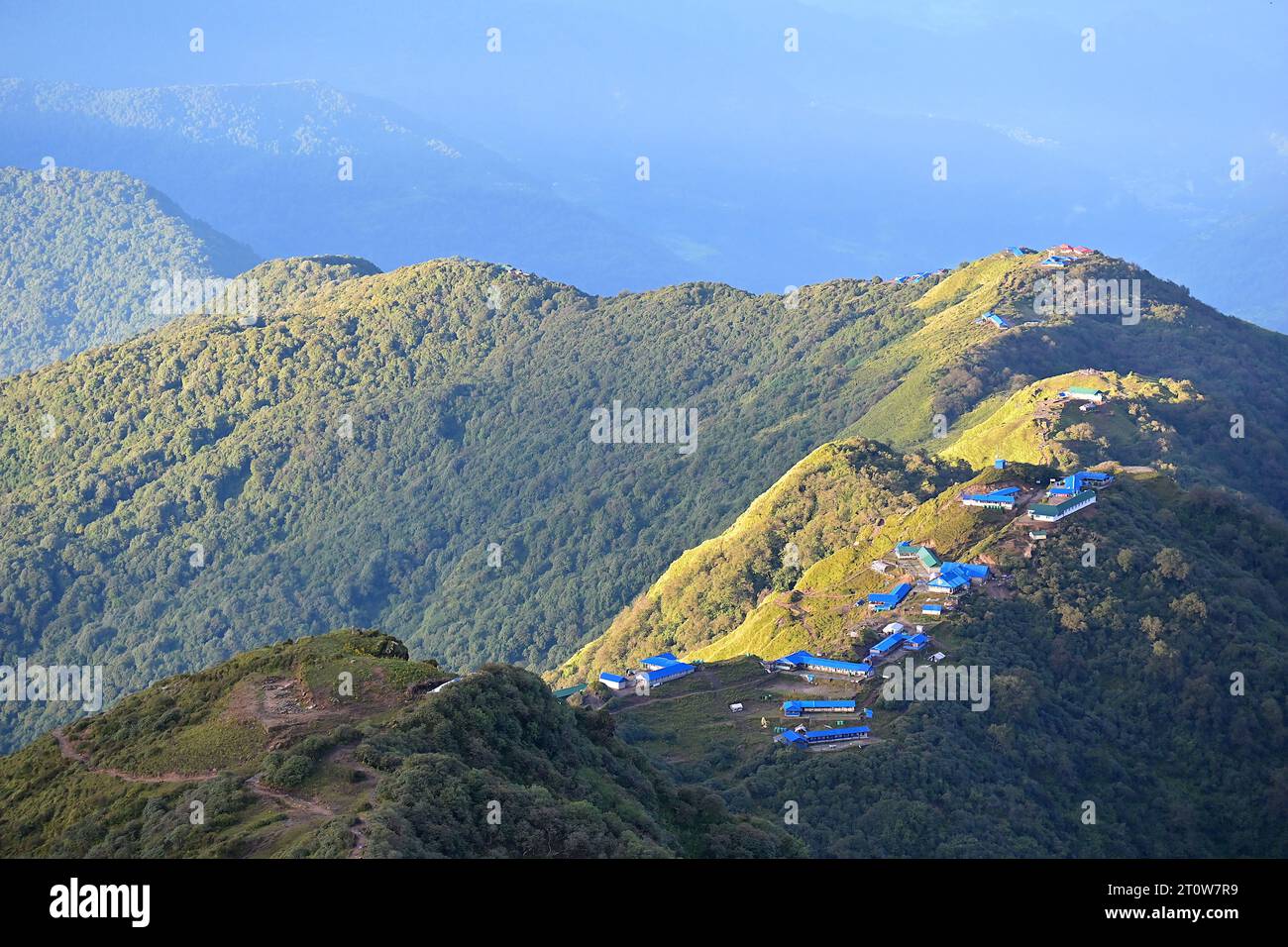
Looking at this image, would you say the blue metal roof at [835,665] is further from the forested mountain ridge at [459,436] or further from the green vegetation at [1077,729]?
the forested mountain ridge at [459,436]

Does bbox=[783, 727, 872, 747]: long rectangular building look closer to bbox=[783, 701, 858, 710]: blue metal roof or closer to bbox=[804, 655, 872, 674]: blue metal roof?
bbox=[783, 701, 858, 710]: blue metal roof


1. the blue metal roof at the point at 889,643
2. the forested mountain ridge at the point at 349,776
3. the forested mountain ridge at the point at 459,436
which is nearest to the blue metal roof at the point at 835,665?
the blue metal roof at the point at 889,643

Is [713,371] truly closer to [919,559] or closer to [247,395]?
[247,395]

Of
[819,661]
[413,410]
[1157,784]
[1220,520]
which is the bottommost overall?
[1157,784]

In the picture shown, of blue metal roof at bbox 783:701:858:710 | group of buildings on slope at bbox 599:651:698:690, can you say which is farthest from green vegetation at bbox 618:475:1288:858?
group of buildings on slope at bbox 599:651:698:690

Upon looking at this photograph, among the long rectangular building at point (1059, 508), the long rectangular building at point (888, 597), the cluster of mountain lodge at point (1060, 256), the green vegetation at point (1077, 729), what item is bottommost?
the green vegetation at point (1077, 729)

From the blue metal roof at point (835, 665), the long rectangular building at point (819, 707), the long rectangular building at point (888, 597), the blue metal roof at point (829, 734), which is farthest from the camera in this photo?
the long rectangular building at point (888, 597)

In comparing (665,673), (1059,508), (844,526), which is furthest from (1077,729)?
(844,526)

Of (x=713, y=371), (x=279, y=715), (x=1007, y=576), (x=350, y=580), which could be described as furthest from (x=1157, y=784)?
(x=713, y=371)
